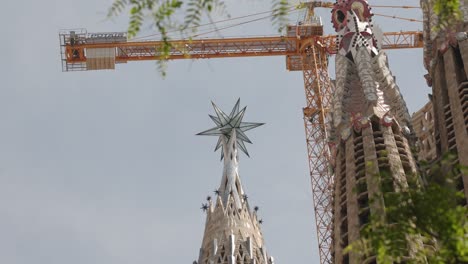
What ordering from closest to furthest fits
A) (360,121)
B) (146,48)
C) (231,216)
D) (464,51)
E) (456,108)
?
(456,108) < (360,121) < (464,51) < (231,216) < (146,48)

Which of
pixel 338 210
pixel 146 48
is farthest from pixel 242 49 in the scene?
pixel 338 210

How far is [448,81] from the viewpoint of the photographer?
44.1 m

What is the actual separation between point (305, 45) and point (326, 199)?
1115 cm

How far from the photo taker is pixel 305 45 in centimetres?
6259

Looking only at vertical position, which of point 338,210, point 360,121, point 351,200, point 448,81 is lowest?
point 351,200

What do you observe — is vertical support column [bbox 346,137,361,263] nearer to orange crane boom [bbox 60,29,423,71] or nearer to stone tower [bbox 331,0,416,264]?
stone tower [bbox 331,0,416,264]

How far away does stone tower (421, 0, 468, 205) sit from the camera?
4141cm

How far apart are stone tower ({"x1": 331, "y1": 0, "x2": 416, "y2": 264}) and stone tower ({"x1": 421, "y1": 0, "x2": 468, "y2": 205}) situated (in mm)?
1360

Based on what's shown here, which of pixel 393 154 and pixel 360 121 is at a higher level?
pixel 360 121

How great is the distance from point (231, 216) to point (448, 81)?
1083 cm

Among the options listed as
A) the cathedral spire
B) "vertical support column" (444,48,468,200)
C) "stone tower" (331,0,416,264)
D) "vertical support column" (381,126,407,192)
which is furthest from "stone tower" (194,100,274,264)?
"vertical support column" (444,48,468,200)

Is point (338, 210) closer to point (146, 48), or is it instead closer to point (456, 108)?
point (456, 108)

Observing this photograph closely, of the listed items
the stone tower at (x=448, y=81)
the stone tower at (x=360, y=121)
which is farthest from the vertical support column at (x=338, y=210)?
the stone tower at (x=448, y=81)

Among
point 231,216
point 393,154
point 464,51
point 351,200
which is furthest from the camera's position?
point 231,216
